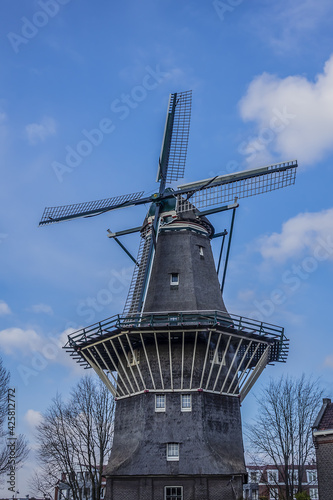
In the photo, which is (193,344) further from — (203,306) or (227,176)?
(227,176)

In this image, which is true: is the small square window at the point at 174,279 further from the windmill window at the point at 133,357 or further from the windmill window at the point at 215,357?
the windmill window at the point at 215,357

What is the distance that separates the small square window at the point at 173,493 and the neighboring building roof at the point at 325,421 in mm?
6847

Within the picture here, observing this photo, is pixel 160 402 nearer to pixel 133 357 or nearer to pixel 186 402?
pixel 186 402

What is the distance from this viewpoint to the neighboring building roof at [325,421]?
24906 millimetres

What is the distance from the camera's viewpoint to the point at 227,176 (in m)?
32.5

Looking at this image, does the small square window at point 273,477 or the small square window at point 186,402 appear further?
the small square window at point 273,477

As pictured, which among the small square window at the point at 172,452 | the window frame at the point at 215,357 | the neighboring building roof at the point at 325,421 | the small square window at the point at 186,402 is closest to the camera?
the neighboring building roof at the point at 325,421

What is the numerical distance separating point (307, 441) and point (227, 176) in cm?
1608

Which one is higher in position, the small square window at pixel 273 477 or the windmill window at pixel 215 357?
the windmill window at pixel 215 357

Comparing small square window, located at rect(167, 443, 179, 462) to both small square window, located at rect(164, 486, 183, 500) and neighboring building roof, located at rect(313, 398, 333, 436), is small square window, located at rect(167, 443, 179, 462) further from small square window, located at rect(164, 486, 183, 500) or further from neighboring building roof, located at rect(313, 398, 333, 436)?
neighboring building roof, located at rect(313, 398, 333, 436)

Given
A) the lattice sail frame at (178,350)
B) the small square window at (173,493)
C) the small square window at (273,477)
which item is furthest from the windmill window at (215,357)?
the small square window at (273,477)

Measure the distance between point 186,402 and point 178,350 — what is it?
8.60 ft

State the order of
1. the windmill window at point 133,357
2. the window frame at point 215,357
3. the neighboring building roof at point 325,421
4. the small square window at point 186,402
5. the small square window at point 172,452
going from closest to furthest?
the neighboring building roof at point 325,421
the small square window at point 172,452
the small square window at point 186,402
the window frame at point 215,357
the windmill window at point 133,357

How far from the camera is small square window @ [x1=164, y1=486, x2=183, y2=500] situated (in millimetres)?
24781
